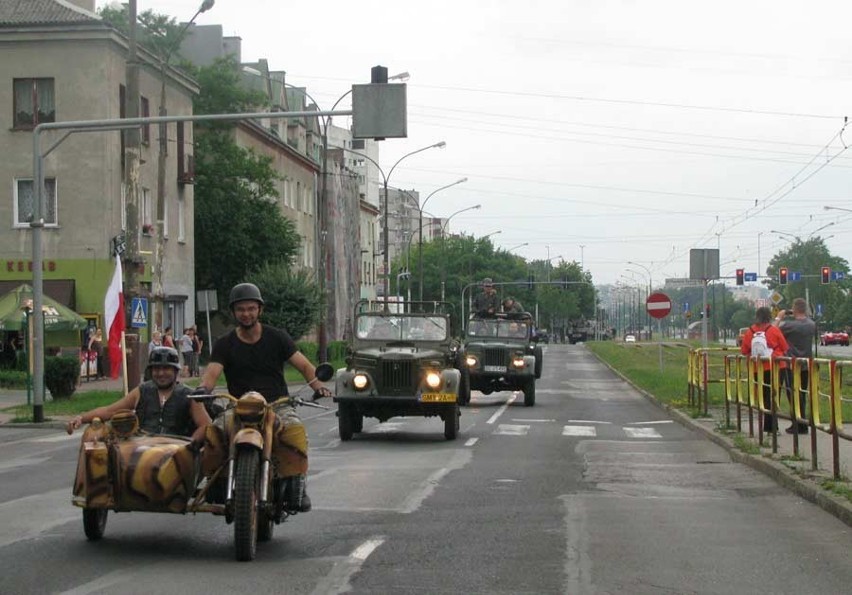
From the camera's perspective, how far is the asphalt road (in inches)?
326

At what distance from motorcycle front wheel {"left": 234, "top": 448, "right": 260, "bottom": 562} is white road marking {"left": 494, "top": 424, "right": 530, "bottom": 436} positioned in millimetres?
13797

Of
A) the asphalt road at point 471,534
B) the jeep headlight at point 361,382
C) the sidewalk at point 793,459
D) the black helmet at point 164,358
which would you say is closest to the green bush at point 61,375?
the asphalt road at point 471,534

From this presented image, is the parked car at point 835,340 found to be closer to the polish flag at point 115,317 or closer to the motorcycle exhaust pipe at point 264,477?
the polish flag at point 115,317

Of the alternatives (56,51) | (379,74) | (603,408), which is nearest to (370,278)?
(56,51)

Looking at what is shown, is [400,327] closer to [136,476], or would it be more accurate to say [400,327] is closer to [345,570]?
[136,476]

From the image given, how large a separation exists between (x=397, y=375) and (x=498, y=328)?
13327 millimetres

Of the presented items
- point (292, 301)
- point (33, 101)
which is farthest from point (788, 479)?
point (292, 301)

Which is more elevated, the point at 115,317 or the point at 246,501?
the point at 115,317

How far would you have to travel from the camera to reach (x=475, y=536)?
33.5 ft

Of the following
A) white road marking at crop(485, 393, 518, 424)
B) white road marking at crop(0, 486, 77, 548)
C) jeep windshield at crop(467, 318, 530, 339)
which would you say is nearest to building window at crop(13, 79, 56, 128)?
jeep windshield at crop(467, 318, 530, 339)

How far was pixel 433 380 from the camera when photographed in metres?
20.0

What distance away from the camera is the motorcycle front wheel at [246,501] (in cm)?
860

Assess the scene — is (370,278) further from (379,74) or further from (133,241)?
(379,74)

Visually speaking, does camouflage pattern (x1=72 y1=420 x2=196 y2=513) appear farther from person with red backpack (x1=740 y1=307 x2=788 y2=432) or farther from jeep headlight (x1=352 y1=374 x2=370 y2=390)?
person with red backpack (x1=740 y1=307 x2=788 y2=432)
